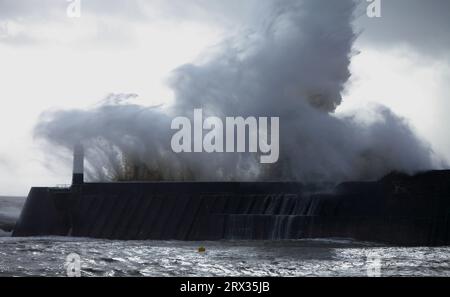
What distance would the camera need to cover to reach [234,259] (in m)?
19.0

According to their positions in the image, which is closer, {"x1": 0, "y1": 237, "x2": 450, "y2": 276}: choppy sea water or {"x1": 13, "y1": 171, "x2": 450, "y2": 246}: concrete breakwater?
{"x1": 0, "y1": 237, "x2": 450, "y2": 276}: choppy sea water

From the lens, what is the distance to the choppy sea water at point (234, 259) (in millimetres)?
16438

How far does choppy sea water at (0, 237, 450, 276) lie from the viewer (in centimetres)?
1644

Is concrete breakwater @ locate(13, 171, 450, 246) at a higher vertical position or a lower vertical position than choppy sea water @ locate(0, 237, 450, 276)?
higher

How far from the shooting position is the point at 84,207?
104 ft

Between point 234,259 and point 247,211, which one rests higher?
point 247,211

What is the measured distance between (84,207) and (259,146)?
675cm

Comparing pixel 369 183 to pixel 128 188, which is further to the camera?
pixel 128 188

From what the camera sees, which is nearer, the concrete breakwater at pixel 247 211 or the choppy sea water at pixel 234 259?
the choppy sea water at pixel 234 259

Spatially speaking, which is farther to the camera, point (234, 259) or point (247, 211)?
point (247, 211)

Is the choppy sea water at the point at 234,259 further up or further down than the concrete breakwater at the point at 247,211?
further down
